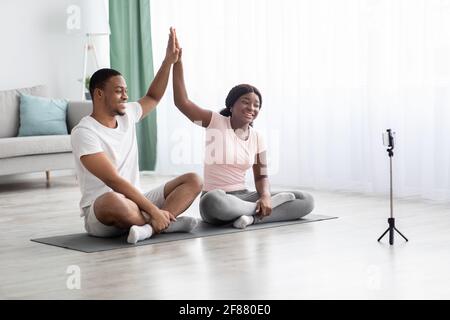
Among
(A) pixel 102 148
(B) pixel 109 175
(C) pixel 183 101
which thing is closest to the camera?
(B) pixel 109 175

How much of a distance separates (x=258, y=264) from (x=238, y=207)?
3.05 feet

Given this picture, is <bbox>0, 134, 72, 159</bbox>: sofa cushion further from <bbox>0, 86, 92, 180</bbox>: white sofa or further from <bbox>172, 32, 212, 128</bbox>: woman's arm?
<bbox>172, 32, 212, 128</bbox>: woman's arm

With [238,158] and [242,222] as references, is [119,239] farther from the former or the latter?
[238,158]

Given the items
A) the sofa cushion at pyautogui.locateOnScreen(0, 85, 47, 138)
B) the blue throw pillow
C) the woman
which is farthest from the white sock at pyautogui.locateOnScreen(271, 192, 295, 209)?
the sofa cushion at pyautogui.locateOnScreen(0, 85, 47, 138)

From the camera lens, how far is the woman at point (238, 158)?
424 cm

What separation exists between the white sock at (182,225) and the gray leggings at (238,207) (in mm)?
166

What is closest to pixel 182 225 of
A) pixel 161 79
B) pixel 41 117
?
pixel 161 79

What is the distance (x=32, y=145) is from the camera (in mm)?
6293

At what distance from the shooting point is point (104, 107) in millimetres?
3924

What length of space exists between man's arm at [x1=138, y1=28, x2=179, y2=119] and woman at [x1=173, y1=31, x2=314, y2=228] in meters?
0.07

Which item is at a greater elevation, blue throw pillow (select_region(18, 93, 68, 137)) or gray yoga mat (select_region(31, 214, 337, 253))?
blue throw pillow (select_region(18, 93, 68, 137))

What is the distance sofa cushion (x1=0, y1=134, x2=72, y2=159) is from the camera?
6.15 m

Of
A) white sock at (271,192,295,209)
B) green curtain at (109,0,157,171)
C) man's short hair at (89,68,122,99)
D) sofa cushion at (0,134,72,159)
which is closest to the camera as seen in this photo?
man's short hair at (89,68,122,99)

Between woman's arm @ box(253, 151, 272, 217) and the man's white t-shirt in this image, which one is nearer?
the man's white t-shirt
